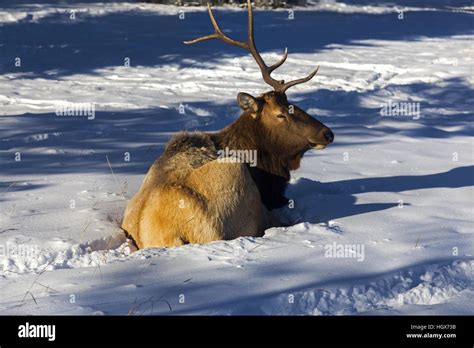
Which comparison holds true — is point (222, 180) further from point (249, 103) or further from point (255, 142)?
point (249, 103)

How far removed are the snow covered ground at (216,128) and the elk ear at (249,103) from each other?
0.97 m

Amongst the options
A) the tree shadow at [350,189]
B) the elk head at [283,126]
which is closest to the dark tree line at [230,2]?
the tree shadow at [350,189]

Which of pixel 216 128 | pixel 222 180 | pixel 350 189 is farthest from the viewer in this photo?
pixel 216 128

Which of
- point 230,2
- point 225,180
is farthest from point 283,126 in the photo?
point 230,2

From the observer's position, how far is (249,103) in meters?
7.29

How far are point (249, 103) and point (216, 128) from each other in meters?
4.10

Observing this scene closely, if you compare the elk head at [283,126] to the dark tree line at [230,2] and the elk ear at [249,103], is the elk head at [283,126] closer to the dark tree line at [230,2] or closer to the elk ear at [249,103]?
→ the elk ear at [249,103]

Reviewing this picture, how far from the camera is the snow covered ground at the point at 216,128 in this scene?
4.89 m

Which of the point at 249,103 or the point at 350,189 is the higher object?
the point at 249,103

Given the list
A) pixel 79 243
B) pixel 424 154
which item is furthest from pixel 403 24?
pixel 79 243

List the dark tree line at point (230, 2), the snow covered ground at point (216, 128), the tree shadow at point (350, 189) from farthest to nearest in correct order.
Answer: the dark tree line at point (230, 2)
the tree shadow at point (350, 189)
the snow covered ground at point (216, 128)

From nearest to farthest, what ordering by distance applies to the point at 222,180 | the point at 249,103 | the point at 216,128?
the point at 222,180 < the point at 249,103 < the point at 216,128

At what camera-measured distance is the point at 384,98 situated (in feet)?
47.5

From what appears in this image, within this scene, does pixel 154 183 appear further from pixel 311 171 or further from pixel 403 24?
pixel 403 24
